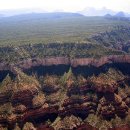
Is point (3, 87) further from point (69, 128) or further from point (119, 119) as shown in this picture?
point (119, 119)

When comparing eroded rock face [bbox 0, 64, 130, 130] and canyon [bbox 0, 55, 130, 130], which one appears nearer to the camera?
eroded rock face [bbox 0, 64, 130, 130]

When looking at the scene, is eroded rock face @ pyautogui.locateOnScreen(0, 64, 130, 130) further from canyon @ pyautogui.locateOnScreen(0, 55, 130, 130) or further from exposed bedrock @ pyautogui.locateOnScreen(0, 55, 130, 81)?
exposed bedrock @ pyautogui.locateOnScreen(0, 55, 130, 81)

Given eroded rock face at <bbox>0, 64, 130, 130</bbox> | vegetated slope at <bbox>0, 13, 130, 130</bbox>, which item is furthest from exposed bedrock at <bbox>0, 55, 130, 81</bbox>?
eroded rock face at <bbox>0, 64, 130, 130</bbox>

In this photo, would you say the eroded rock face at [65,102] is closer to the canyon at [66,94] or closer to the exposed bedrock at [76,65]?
the canyon at [66,94]

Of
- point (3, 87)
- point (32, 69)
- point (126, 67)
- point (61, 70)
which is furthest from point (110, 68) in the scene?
point (3, 87)

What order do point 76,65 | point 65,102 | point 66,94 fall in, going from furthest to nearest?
point 76,65
point 66,94
point 65,102

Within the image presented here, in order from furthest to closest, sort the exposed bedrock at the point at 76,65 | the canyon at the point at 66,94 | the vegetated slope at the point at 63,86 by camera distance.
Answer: the exposed bedrock at the point at 76,65 < the vegetated slope at the point at 63,86 < the canyon at the point at 66,94

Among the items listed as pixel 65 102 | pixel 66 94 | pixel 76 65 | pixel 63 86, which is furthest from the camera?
pixel 76 65

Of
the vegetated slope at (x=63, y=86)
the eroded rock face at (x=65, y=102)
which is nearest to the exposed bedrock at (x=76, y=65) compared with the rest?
the vegetated slope at (x=63, y=86)

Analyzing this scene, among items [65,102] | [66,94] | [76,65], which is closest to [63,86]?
[66,94]

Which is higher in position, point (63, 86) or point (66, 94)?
point (63, 86)

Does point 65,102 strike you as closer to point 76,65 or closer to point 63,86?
point 63,86
